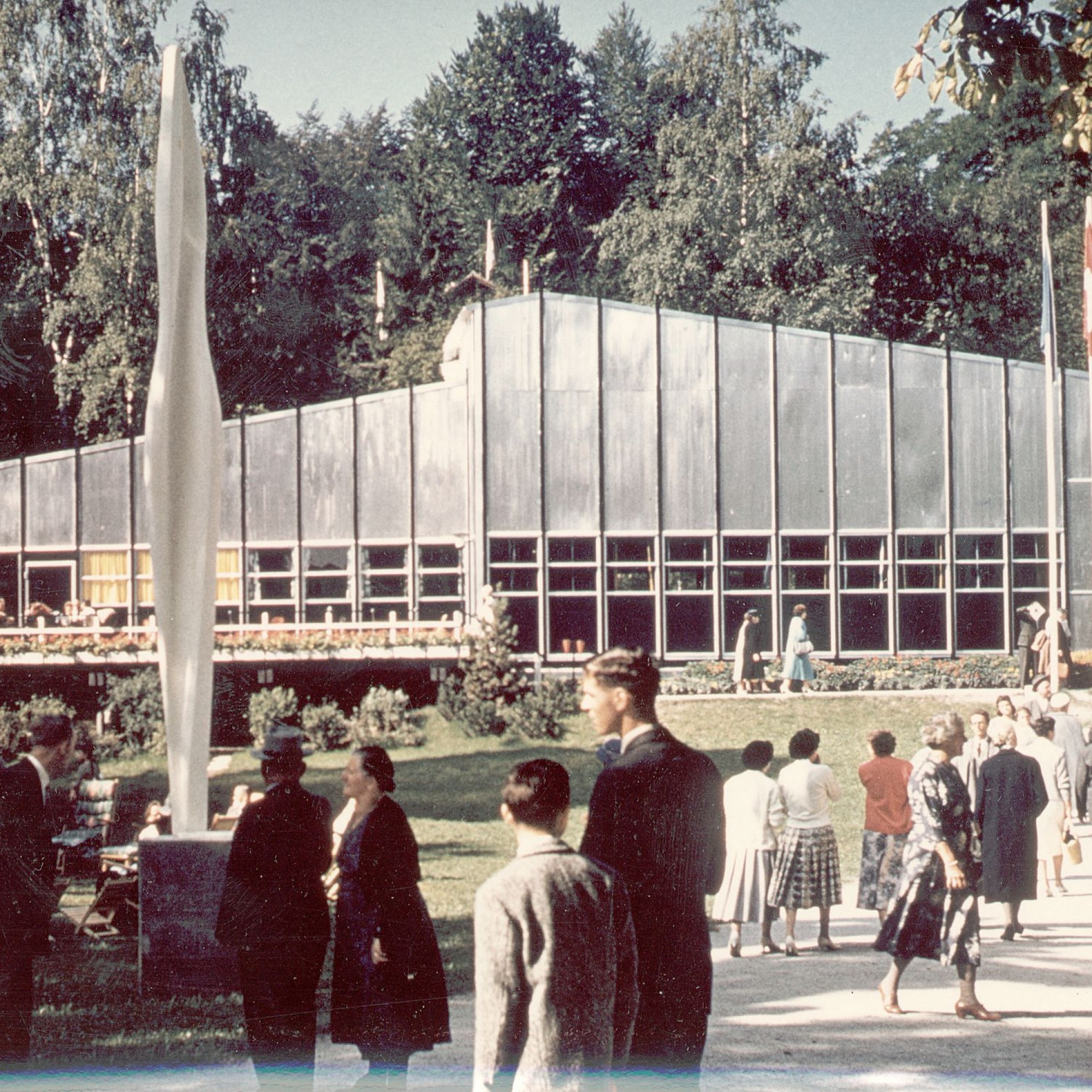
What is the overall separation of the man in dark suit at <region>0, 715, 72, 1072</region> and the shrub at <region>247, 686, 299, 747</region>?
17332 millimetres

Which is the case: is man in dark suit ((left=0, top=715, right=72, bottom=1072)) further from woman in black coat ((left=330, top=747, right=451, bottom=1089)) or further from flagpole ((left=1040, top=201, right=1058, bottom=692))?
flagpole ((left=1040, top=201, right=1058, bottom=692))

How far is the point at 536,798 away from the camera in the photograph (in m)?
4.26

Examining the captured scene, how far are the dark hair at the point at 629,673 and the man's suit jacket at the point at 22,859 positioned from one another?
2.39 m

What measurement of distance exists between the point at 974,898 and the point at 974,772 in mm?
3583

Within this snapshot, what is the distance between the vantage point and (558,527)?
2908 cm

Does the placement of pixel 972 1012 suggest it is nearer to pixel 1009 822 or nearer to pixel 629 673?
pixel 1009 822

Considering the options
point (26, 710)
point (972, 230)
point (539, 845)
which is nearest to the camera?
point (539, 845)

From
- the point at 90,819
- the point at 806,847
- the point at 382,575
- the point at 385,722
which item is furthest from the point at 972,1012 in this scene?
the point at 382,575

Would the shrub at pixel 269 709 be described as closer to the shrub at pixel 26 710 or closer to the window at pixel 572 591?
the shrub at pixel 26 710

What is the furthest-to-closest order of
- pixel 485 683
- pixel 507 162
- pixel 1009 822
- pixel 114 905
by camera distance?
pixel 507 162 < pixel 485 683 < pixel 114 905 < pixel 1009 822

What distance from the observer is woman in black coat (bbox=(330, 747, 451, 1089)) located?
6168 mm

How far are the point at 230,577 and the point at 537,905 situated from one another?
26632 mm

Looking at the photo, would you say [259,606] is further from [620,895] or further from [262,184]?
[620,895]

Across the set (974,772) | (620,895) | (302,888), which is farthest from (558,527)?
(620,895)
